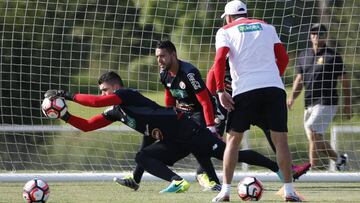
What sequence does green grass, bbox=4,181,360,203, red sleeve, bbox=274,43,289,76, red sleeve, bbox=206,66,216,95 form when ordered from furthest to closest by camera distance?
red sleeve, bbox=206,66,216,95
green grass, bbox=4,181,360,203
red sleeve, bbox=274,43,289,76

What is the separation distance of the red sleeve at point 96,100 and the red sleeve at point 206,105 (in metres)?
0.88

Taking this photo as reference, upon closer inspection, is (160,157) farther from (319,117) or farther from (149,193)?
(319,117)

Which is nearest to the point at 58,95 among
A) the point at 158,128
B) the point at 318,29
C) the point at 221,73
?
the point at 158,128

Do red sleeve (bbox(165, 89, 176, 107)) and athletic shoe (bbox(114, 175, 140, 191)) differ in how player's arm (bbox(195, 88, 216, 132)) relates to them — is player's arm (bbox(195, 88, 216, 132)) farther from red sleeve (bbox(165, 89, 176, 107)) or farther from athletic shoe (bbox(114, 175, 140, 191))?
athletic shoe (bbox(114, 175, 140, 191))

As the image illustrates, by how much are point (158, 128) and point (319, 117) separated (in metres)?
3.40

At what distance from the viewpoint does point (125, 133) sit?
14852mm

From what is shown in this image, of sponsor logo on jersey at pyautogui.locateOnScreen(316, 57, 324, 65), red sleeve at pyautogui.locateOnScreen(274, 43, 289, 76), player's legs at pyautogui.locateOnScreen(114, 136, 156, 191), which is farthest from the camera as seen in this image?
sponsor logo on jersey at pyautogui.locateOnScreen(316, 57, 324, 65)

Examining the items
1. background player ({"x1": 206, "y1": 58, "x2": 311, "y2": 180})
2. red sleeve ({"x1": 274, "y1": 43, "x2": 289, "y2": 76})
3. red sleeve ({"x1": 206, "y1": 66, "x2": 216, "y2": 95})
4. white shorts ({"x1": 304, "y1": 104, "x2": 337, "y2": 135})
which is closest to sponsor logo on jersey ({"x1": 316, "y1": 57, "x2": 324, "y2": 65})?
white shorts ({"x1": 304, "y1": 104, "x2": 337, "y2": 135})

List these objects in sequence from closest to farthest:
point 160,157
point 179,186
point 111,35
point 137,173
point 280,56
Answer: point 280,56 → point 179,186 → point 160,157 → point 137,173 → point 111,35

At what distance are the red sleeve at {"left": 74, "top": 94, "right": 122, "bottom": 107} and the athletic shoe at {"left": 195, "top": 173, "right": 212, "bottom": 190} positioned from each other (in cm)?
137

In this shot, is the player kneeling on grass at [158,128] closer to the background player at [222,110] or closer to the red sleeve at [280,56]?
the background player at [222,110]

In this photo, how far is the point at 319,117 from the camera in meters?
13.5

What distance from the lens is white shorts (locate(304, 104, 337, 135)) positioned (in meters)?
13.5

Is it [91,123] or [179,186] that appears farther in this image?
[91,123]
